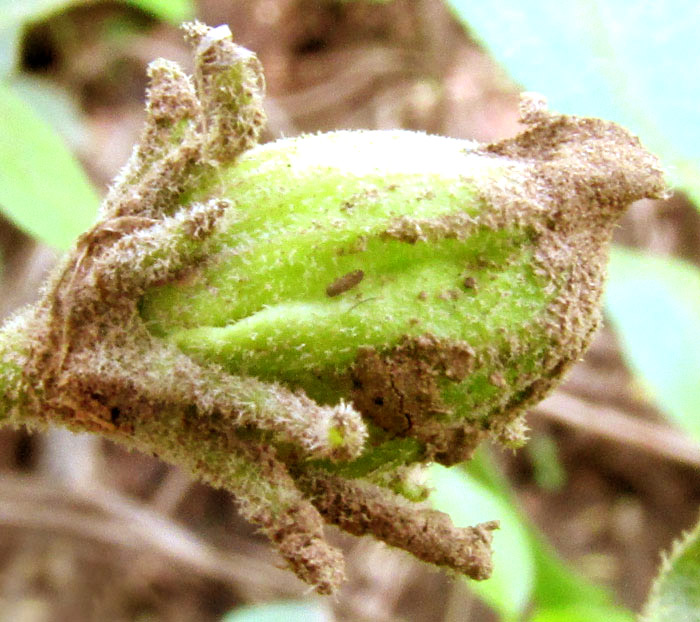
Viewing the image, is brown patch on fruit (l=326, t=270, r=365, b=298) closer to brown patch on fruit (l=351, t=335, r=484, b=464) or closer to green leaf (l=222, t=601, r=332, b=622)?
brown patch on fruit (l=351, t=335, r=484, b=464)

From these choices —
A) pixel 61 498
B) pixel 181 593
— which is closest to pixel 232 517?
pixel 181 593

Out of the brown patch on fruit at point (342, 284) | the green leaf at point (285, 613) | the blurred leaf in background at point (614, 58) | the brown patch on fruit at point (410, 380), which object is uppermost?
the blurred leaf in background at point (614, 58)

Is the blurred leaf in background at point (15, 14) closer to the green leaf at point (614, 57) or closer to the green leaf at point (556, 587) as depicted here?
the green leaf at point (614, 57)

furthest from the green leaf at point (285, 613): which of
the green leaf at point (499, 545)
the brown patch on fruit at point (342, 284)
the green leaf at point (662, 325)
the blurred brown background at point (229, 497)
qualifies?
the brown patch on fruit at point (342, 284)

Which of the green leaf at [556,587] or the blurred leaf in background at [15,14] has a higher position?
the blurred leaf in background at [15,14]

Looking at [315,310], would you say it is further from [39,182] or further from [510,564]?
[510,564]

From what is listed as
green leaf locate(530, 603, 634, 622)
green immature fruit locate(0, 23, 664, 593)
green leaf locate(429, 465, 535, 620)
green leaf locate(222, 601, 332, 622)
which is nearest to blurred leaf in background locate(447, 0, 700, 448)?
green immature fruit locate(0, 23, 664, 593)

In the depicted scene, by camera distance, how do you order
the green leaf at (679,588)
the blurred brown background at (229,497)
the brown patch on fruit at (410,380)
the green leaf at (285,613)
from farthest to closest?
1. the blurred brown background at (229,497)
2. the green leaf at (285,613)
3. the green leaf at (679,588)
4. the brown patch on fruit at (410,380)

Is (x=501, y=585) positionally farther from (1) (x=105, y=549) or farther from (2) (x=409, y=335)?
(1) (x=105, y=549)

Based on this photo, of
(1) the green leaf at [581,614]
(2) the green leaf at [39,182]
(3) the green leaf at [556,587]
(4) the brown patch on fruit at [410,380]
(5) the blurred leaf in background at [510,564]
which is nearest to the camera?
(4) the brown patch on fruit at [410,380]
